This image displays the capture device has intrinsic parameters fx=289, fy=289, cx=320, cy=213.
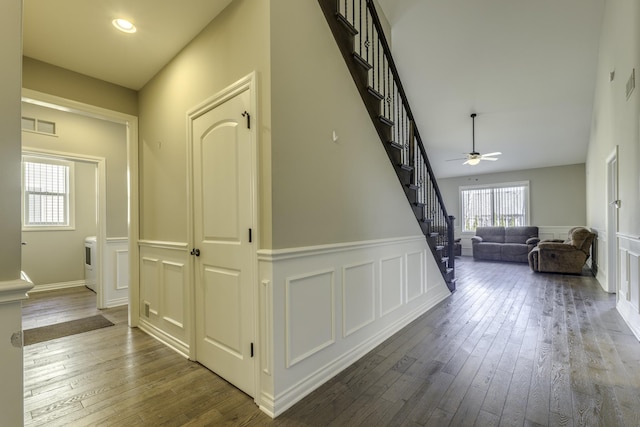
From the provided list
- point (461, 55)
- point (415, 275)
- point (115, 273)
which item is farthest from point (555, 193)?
point (115, 273)

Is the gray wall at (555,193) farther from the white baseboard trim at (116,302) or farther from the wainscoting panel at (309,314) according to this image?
the white baseboard trim at (116,302)

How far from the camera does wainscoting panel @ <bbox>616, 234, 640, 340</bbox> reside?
2.79 metres

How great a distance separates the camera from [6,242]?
38.2 inches

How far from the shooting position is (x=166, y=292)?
279 centimetres

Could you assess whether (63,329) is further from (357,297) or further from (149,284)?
(357,297)

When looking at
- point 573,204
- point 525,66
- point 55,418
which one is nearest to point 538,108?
point 525,66

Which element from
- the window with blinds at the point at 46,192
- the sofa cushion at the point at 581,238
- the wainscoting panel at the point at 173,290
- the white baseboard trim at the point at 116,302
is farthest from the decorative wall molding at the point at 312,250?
the window with blinds at the point at 46,192

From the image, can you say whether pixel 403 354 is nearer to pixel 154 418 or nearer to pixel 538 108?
pixel 154 418

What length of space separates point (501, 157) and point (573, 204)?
244 centimetres

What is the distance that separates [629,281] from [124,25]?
5.44 metres

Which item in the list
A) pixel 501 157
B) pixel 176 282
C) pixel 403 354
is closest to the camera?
pixel 403 354

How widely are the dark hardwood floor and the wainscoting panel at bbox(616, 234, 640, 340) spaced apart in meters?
0.14

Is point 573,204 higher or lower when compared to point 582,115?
lower

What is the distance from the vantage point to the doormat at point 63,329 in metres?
2.95
